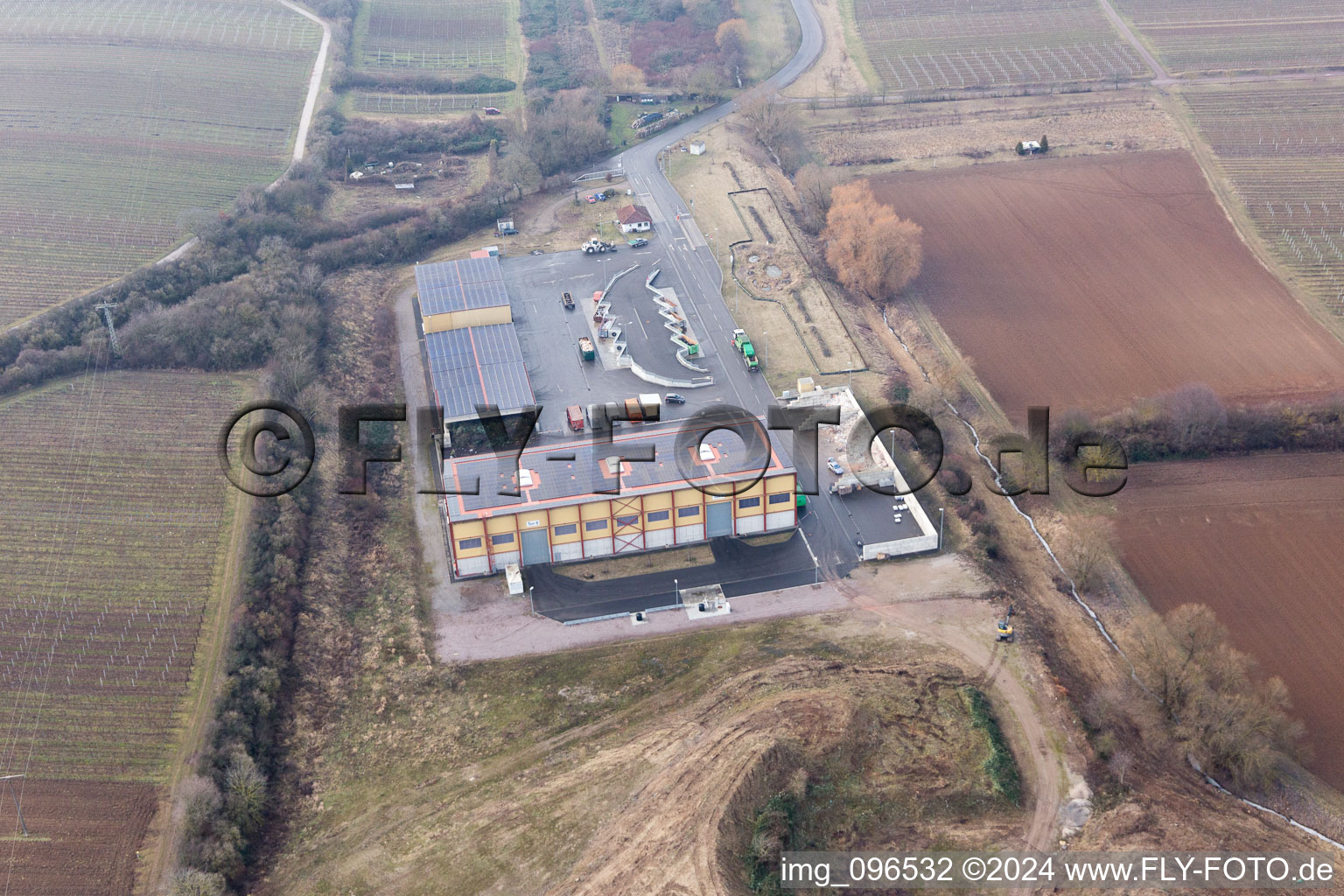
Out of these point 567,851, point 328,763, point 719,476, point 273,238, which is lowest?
point 567,851

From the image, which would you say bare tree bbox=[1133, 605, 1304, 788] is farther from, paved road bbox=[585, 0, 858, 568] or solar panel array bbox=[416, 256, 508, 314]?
solar panel array bbox=[416, 256, 508, 314]

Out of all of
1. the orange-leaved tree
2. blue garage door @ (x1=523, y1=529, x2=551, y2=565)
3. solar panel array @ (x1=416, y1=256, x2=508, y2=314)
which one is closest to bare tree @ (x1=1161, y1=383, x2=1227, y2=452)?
the orange-leaved tree

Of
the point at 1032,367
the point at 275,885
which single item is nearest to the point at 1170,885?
the point at 275,885

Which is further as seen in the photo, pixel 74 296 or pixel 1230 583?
pixel 74 296

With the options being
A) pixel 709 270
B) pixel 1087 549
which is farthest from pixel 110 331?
pixel 1087 549

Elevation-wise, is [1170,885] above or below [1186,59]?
below

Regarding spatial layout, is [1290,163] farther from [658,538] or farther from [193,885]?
[193,885]

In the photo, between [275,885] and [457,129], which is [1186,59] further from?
[275,885]
